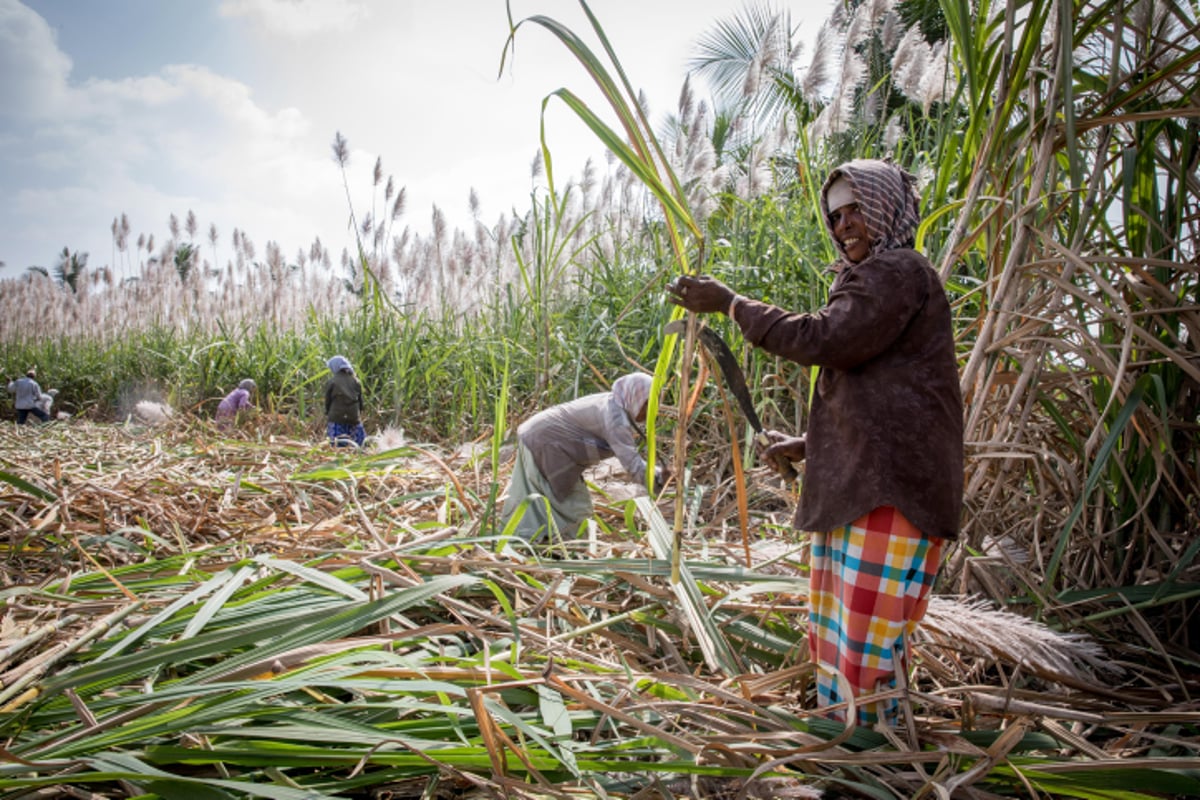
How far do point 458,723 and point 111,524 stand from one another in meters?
2.09

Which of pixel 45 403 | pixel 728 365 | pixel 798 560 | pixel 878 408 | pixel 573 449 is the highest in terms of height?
pixel 45 403

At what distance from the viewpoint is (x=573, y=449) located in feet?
9.70

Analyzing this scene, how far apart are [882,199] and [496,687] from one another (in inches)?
50.3

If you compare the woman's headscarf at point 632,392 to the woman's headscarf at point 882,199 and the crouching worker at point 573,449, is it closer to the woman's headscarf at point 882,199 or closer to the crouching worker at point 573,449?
the crouching worker at point 573,449

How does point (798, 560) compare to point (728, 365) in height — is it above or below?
below

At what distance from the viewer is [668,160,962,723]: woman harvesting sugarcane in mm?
1318

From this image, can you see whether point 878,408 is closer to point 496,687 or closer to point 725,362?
point 725,362

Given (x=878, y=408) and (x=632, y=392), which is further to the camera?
(x=632, y=392)

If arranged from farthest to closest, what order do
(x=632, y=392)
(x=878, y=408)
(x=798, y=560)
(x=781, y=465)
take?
(x=632, y=392) < (x=798, y=560) < (x=781, y=465) < (x=878, y=408)

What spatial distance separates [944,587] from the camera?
209 cm

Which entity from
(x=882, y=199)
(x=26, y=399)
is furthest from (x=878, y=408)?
(x=26, y=399)

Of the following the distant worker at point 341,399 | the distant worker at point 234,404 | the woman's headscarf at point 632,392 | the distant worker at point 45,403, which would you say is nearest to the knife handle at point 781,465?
the woman's headscarf at point 632,392

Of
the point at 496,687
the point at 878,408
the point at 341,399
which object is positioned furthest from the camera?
the point at 341,399

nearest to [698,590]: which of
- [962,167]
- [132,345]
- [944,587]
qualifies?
[944,587]
